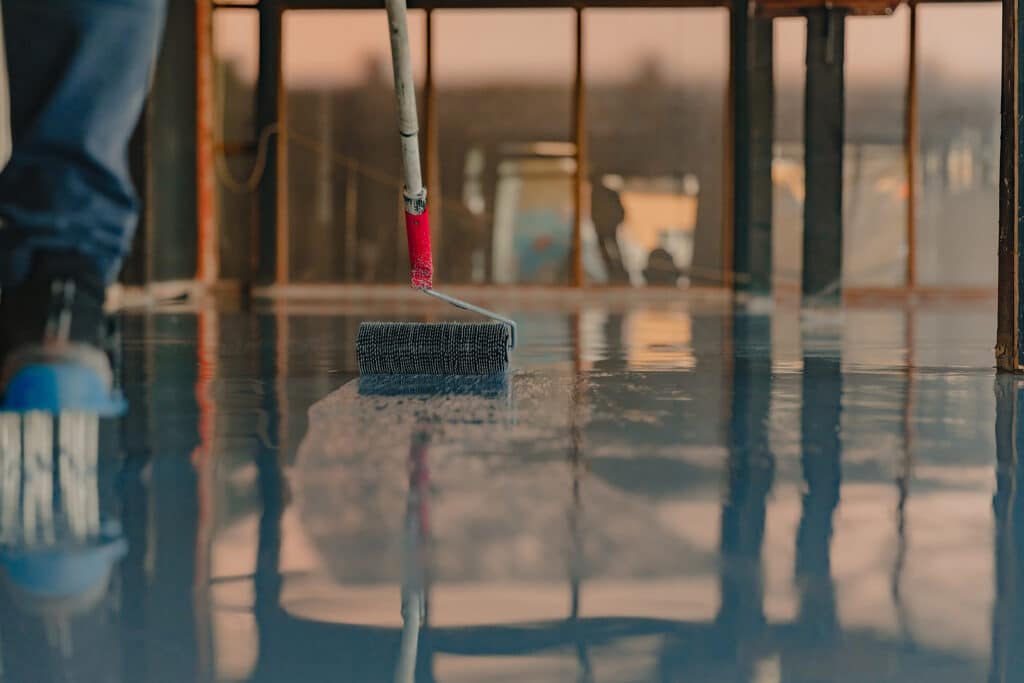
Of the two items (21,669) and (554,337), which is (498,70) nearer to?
(554,337)

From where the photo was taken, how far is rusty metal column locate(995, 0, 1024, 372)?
2732 millimetres

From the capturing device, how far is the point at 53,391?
3.74 feet

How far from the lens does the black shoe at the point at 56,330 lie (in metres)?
1.15

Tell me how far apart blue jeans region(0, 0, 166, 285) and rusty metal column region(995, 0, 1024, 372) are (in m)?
1.95

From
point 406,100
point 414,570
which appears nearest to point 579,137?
point 406,100

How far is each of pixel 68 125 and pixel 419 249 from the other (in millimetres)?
1162

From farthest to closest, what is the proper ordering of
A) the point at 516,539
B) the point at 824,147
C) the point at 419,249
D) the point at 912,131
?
the point at 912,131 < the point at 824,147 < the point at 419,249 < the point at 516,539

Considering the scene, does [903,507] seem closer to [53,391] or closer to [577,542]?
[577,542]

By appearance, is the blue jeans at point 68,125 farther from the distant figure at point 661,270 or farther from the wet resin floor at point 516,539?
the distant figure at point 661,270

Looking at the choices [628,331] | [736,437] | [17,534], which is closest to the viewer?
[17,534]

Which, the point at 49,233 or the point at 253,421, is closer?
the point at 49,233

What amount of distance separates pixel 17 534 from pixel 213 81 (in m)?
8.42

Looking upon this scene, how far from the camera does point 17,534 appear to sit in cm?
105

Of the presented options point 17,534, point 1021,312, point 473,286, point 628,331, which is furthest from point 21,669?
point 473,286
